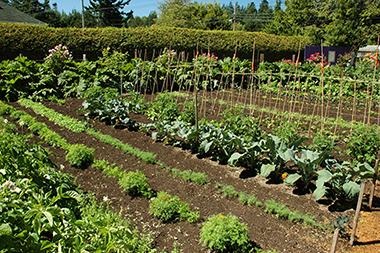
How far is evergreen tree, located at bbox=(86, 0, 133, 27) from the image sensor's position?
50947 millimetres

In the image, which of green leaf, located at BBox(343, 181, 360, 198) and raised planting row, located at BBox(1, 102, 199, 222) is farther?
green leaf, located at BBox(343, 181, 360, 198)

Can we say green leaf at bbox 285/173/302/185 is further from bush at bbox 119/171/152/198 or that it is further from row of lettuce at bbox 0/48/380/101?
row of lettuce at bbox 0/48/380/101

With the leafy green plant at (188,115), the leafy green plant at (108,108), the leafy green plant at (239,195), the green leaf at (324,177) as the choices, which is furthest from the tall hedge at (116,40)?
the leafy green plant at (239,195)

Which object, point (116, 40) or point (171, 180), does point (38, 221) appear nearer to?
point (171, 180)

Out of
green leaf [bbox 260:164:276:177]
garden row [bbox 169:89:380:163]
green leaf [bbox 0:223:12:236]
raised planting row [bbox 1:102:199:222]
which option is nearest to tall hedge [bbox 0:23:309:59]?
garden row [bbox 169:89:380:163]

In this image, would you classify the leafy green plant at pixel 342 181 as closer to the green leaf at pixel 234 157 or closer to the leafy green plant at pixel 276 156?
the leafy green plant at pixel 276 156

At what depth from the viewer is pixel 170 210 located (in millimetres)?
4219

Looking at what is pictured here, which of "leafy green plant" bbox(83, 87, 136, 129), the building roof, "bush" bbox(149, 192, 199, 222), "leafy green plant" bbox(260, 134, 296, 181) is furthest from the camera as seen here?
the building roof

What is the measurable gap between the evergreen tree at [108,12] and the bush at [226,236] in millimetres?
50861

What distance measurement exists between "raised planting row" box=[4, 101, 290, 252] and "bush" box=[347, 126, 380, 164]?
3072 mm

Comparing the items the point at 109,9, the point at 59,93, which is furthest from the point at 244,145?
the point at 109,9

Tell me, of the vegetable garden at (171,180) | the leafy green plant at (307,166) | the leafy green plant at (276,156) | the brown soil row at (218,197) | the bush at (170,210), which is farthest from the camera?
the leafy green plant at (276,156)

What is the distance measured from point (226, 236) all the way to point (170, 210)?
892 millimetres

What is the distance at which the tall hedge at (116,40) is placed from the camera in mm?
14242
